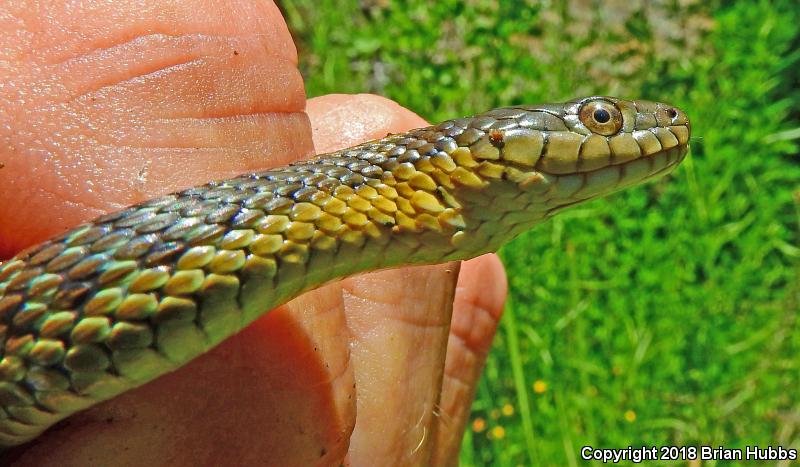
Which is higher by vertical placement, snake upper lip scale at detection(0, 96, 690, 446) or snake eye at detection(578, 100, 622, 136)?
snake eye at detection(578, 100, 622, 136)

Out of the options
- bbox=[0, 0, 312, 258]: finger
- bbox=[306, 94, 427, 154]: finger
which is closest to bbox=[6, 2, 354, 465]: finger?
bbox=[0, 0, 312, 258]: finger

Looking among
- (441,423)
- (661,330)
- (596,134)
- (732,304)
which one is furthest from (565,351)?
(596,134)

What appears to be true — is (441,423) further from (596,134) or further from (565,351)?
(565,351)

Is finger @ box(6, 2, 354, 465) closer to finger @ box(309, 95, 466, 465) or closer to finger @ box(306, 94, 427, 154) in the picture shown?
finger @ box(309, 95, 466, 465)

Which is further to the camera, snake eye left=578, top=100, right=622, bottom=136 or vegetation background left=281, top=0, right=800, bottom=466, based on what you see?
vegetation background left=281, top=0, right=800, bottom=466

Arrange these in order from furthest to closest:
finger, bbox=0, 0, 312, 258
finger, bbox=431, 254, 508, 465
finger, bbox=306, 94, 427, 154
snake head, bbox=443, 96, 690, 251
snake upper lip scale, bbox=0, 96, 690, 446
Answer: finger, bbox=431, 254, 508, 465 < finger, bbox=306, 94, 427, 154 < snake head, bbox=443, 96, 690, 251 < finger, bbox=0, 0, 312, 258 < snake upper lip scale, bbox=0, 96, 690, 446

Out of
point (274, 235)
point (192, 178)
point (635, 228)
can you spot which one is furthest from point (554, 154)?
point (635, 228)

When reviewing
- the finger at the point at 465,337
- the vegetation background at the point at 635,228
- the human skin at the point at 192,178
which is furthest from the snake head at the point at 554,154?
the vegetation background at the point at 635,228
